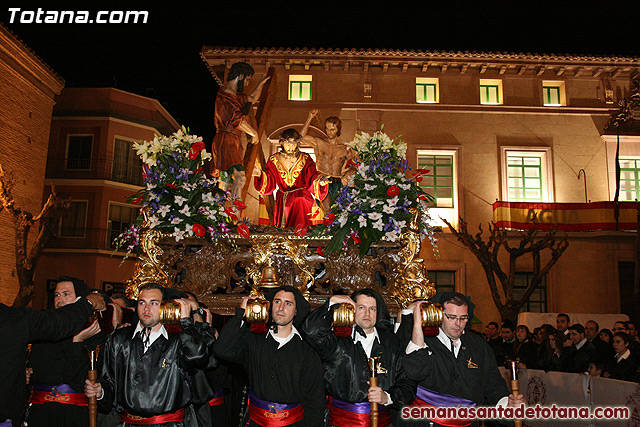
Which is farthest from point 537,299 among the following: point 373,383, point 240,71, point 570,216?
point 373,383

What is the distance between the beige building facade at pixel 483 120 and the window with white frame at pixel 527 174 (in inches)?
1.4

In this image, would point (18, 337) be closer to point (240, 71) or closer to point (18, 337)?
point (18, 337)

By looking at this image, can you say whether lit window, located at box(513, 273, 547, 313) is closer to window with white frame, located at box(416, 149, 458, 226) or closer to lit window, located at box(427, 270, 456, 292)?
lit window, located at box(427, 270, 456, 292)

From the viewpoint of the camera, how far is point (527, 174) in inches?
853

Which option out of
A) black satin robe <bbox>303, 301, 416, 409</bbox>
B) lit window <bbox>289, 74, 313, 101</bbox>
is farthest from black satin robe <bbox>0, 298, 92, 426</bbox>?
lit window <bbox>289, 74, 313, 101</bbox>

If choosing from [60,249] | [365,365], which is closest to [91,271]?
[60,249]

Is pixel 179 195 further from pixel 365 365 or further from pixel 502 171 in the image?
pixel 502 171

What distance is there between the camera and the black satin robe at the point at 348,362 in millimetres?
4910

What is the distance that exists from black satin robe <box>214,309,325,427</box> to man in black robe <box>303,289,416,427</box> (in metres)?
0.12

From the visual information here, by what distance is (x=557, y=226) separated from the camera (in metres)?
20.0

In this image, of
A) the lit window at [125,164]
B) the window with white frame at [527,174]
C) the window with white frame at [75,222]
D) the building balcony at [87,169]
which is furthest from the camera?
the lit window at [125,164]

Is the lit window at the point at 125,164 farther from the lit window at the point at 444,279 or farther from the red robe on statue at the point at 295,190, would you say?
the red robe on statue at the point at 295,190

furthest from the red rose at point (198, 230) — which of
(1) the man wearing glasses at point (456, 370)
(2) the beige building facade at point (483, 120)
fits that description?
(2) the beige building facade at point (483, 120)

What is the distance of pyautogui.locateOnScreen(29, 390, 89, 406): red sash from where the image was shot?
574 centimetres
